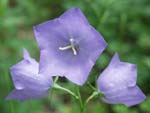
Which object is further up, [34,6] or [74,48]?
[74,48]

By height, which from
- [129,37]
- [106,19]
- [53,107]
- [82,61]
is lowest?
[53,107]

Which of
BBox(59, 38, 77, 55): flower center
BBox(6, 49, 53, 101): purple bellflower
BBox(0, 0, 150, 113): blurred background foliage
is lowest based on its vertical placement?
BBox(0, 0, 150, 113): blurred background foliage

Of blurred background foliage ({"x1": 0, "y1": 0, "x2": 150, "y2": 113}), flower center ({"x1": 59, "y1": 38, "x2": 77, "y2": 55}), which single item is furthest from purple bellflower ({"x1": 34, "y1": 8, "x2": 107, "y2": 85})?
blurred background foliage ({"x1": 0, "y1": 0, "x2": 150, "y2": 113})

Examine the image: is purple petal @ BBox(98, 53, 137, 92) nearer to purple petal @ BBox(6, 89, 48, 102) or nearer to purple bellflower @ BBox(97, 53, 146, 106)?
purple bellflower @ BBox(97, 53, 146, 106)

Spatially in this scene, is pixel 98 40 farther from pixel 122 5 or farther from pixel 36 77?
pixel 122 5

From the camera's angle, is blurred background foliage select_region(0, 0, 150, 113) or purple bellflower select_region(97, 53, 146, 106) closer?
purple bellflower select_region(97, 53, 146, 106)

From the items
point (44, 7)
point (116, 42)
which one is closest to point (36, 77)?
point (116, 42)

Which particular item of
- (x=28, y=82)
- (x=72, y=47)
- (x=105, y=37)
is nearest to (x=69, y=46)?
(x=72, y=47)
